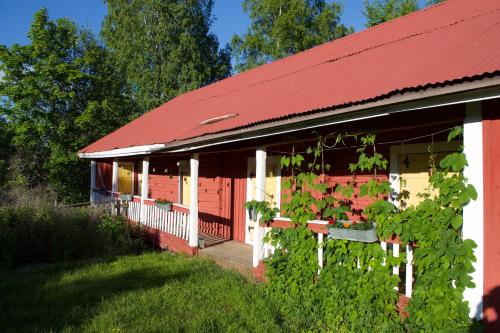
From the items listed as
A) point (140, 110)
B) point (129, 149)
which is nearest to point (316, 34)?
point (140, 110)

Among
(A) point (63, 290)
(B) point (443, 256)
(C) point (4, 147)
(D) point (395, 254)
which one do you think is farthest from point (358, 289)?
(C) point (4, 147)

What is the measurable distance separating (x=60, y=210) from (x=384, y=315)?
331 inches

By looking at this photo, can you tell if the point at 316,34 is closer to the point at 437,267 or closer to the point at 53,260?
the point at 53,260

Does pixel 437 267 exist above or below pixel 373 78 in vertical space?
below

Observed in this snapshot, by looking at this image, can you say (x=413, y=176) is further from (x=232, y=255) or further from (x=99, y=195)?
(x=99, y=195)

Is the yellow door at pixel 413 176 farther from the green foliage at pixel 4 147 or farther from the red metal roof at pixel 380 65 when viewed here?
the green foliage at pixel 4 147

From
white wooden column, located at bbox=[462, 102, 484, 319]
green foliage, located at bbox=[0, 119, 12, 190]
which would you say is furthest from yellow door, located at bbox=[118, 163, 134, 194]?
white wooden column, located at bbox=[462, 102, 484, 319]

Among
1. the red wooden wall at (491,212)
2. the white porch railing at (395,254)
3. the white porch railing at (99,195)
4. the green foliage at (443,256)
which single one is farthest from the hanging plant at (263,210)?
the white porch railing at (99,195)

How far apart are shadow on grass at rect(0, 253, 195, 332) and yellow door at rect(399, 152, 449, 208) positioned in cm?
394

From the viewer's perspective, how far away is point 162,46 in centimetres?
2777

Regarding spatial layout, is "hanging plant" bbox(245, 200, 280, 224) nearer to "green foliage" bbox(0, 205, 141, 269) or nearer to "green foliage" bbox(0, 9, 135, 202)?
"green foliage" bbox(0, 205, 141, 269)

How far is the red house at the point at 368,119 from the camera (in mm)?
3871

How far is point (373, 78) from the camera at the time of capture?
5.75 metres

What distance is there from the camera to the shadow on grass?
550cm
